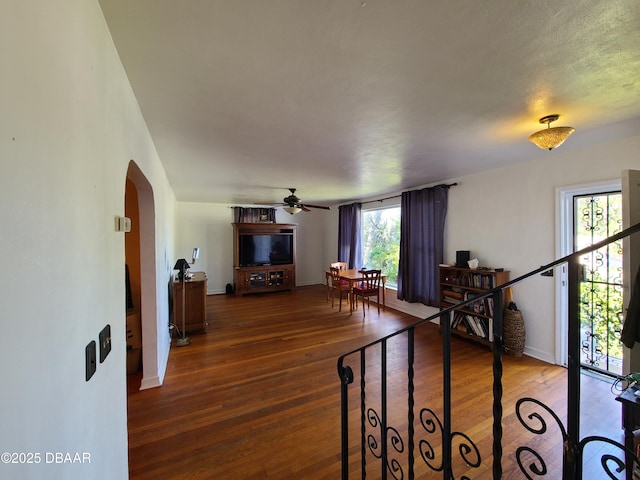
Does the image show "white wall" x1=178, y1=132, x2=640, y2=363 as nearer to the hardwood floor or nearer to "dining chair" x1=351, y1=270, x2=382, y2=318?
the hardwood floor

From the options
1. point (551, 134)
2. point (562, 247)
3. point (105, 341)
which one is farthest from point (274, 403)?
point (562, 247)

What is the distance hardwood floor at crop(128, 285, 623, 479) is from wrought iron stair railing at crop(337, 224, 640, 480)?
110mm

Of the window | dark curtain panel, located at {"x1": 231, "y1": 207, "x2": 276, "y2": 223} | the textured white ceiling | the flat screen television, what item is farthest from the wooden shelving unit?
dark curtain panel, located at {"x1": 231, "y1": 207, "x2": 276, "y2": 223}

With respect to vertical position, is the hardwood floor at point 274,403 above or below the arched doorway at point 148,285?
below

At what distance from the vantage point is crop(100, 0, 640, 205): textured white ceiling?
1.08 m

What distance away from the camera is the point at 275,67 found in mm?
1411

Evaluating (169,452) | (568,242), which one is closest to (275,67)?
(169,452)

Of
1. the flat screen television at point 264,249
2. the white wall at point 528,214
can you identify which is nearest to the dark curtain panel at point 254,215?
the flat screen television at point 264,249

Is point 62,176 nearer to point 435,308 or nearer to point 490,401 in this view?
point 490,401

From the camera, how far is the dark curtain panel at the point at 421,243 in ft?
14.6

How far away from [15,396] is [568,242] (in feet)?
13.9

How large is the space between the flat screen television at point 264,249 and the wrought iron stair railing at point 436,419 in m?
4.12

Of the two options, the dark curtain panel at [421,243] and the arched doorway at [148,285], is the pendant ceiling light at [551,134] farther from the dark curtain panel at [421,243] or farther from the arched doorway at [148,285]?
the arched doorway at [148,285]

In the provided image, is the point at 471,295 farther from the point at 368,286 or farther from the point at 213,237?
the point at 213,237
